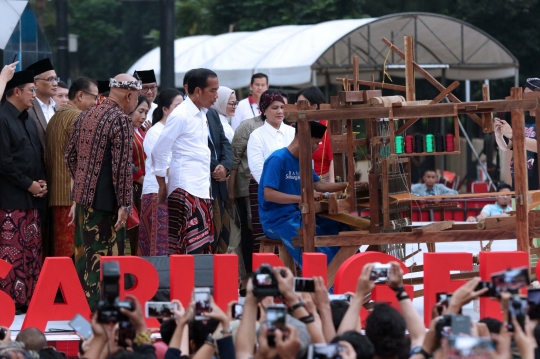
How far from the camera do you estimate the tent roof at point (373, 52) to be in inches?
644

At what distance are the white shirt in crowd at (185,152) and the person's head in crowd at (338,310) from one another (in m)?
2.19

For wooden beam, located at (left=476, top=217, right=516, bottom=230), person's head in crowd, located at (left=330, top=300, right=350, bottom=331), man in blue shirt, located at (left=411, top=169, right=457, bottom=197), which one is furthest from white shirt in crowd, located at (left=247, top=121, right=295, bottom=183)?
man in blue shirt, located at (left=411, top=169, right=457, bottom=197)

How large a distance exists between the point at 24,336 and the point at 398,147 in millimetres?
2883

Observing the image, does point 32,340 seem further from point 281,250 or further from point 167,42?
point 167,42

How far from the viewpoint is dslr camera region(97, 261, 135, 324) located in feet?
15.1

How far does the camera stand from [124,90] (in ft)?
23.4

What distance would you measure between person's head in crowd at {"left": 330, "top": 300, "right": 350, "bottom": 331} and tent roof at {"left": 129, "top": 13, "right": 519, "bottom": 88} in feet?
33.6

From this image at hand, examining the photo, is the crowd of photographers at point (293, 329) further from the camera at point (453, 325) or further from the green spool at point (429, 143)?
the green spool at point (429, 143)

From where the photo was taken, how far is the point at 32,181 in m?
7.74

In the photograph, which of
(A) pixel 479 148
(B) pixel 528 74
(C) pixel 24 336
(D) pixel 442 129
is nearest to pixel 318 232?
(C) pixel 24 336

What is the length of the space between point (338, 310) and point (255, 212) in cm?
315

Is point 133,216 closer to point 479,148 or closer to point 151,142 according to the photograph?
point 151,142

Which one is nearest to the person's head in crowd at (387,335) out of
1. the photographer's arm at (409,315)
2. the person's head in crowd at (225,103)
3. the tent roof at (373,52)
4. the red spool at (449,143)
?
the photographer's arm at (409,315)

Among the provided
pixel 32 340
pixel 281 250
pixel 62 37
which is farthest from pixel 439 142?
pixel 62 37
